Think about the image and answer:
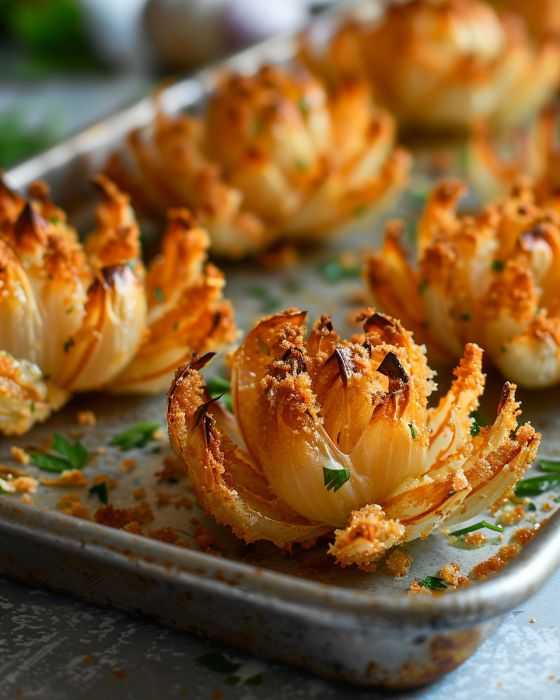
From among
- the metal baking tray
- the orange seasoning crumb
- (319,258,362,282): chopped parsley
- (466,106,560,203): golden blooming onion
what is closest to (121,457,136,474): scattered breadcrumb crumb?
the metal baking tray

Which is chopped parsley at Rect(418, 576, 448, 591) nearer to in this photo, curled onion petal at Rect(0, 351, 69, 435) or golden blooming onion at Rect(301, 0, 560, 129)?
curled onion petal at Rect(0, 351, 69, 435)

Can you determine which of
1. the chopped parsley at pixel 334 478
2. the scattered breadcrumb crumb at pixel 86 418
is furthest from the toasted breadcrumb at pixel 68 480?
the chopped parsley at pixel 334 478

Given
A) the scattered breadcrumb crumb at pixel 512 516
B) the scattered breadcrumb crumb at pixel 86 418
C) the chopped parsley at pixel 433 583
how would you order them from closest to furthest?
the chopped parsley at pixel 433 583 → the scattered breadcrumb crumb at pixel 512 516 → the scattered breadcrumb crumb at pixel 86 418

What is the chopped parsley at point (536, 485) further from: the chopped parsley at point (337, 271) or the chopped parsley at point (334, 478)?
the chopped parsley at point (337, 271)

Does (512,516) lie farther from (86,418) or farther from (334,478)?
(86,418)

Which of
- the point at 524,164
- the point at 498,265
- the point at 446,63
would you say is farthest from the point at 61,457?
the point at 446,63

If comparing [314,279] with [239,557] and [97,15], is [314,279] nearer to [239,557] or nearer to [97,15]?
[239,557]
